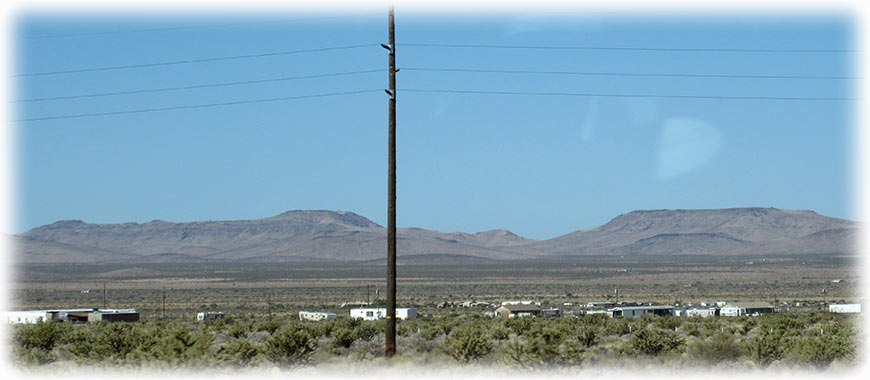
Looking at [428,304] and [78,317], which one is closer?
[78,317]

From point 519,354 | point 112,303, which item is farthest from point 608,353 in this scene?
point 112,303

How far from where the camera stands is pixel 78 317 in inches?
2928

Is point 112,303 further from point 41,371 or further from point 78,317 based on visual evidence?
point 41,371

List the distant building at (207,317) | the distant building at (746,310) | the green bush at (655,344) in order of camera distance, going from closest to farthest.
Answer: the green bush at (655,344) → the distant building at (207,317) → the distant building at (746,310)

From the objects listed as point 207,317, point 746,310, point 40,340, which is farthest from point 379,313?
point 40,340

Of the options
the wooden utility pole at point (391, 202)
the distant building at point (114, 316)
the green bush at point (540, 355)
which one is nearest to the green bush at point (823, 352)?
the green bush at point (540, 355)

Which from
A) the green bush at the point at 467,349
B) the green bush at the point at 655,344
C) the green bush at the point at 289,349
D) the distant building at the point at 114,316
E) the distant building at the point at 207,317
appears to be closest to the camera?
the green bush at the point at 289,349

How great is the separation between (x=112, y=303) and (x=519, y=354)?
106 meters

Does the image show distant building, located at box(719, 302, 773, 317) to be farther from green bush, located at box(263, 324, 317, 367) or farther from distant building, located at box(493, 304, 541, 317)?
green bush, located at box(263, 324, 317, 367)

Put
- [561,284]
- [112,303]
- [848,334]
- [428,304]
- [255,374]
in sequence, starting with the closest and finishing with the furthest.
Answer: [255,374] → [848,334] → [428,304] → [112,303] → [561,284]

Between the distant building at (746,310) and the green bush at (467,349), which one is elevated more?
the green bush at (467,349)

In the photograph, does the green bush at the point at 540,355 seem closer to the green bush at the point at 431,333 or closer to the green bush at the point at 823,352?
the green bush at the point at 823,352

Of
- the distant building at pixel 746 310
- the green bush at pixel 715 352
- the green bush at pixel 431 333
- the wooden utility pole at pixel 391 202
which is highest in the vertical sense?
the wooden utility pole at pixel 391 202

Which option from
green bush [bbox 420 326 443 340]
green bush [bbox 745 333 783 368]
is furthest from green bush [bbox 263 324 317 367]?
green bush [bbox 745 333 783 368]
